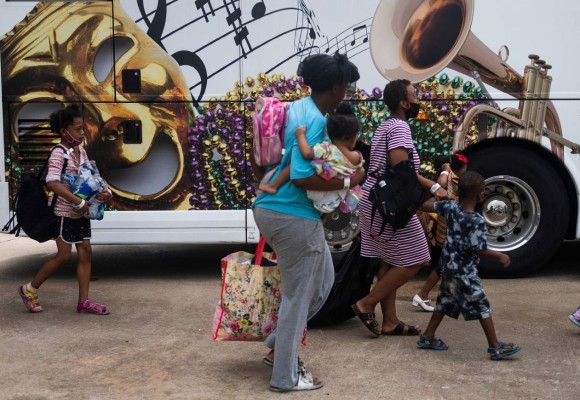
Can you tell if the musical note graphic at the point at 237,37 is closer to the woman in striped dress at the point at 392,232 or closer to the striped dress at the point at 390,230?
the woman in striped dress at the point at 392,232

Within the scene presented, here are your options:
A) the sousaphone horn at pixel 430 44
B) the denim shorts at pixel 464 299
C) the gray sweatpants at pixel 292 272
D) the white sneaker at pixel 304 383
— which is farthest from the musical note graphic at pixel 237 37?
the white sneaker at pixel 304 383

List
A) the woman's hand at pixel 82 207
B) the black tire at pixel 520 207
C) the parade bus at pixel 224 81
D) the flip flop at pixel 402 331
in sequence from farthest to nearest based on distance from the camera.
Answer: the black tire at pixel 520 207, the parade bus at pixel 224 81, the woman's hand at pixel 82 207, the flip flop at pixel 402 331

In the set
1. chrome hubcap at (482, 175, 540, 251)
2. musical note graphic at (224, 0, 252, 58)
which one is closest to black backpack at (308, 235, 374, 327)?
chrome hubcap at (482, 175, 540, 251)

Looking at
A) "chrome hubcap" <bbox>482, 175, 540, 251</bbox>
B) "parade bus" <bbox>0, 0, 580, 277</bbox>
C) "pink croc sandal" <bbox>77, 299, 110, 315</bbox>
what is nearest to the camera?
"pink croc sandal" <bbox>77, 299, 110, 315</bbox>

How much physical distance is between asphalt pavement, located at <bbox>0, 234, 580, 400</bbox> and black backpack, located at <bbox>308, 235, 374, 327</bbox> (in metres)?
0.14

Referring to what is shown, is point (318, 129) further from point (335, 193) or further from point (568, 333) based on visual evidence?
point (568, 333)

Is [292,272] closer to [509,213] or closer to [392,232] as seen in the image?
[392,232]

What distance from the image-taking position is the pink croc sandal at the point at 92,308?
20.9ft

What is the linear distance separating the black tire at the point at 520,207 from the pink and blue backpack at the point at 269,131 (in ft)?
11.1

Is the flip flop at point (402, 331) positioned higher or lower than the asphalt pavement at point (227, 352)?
higher

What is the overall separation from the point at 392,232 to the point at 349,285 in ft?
1.91

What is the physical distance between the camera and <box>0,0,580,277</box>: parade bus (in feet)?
23.6

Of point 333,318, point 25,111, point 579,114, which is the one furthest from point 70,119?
point 579,114

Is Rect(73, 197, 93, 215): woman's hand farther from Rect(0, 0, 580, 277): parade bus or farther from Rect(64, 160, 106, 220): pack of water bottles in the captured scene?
Rect(0, 0, 580, 277): parade bus
